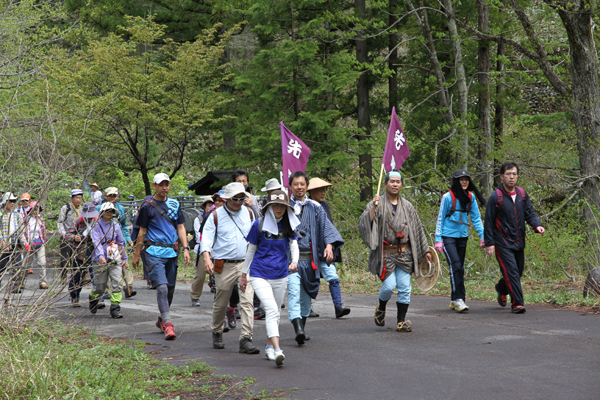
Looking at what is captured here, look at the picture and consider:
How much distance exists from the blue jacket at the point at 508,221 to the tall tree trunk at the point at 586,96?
3.95 m

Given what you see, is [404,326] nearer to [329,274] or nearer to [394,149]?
[329,274]

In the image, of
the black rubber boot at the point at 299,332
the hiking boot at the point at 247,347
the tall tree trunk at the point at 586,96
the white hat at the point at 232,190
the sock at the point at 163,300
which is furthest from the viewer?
the tall tree trunk at the point at 586,96

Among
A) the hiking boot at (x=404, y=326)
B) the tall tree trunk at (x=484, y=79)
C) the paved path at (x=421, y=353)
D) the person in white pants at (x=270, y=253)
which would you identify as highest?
the tall tree trunk at (x=484, y=79)

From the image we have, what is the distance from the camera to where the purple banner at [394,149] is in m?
9.42

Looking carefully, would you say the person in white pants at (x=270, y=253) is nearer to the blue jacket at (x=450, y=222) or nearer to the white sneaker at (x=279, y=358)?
the white sneaker at (x=279, y=358)

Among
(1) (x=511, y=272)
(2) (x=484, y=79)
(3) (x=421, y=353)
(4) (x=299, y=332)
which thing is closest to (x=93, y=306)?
(4) (x=299, y=332)

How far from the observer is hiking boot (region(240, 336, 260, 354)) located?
7.27 metres

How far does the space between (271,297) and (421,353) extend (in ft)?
5.62

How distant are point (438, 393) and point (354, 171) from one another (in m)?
17.0

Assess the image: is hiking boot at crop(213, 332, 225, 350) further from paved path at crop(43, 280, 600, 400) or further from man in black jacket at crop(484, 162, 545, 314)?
man in black jacket at crop(484, 162, 545, 314)

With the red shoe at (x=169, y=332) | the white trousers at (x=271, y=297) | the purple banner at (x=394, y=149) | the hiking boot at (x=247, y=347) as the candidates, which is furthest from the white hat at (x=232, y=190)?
the purple banner at (x=394, y=149)

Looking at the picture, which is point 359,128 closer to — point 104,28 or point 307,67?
point 307,67

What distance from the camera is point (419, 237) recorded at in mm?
8234

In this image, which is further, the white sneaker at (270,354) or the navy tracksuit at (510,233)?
the navy tracksuit at (510,233)
